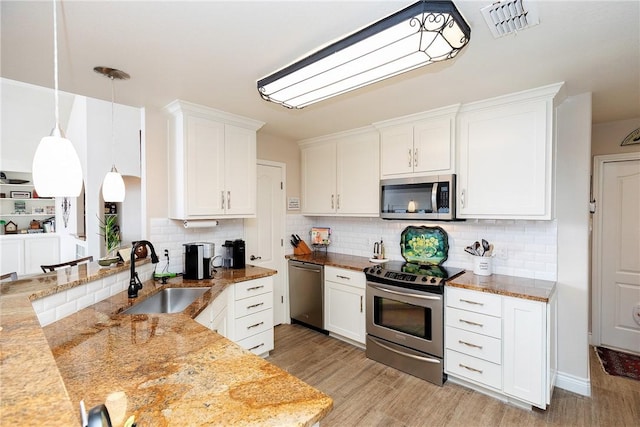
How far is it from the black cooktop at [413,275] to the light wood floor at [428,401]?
84 centimetres

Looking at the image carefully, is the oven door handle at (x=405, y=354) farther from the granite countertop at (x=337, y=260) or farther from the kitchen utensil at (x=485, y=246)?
the kitchen utensil at (x=485, y=246)

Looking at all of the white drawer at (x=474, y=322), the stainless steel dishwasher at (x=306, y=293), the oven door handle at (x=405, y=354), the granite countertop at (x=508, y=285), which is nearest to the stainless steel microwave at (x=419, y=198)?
the granite countertop at (x=508, y=285)

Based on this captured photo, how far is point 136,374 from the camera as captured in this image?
1103 mm

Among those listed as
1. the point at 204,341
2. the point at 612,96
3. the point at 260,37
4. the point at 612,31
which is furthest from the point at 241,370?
the point at 612,96

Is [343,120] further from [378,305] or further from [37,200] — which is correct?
[37,200]

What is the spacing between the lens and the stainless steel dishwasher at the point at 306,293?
11.8ft

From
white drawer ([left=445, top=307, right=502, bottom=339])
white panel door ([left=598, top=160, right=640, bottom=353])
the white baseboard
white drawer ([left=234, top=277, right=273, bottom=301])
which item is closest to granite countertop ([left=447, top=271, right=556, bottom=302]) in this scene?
white drawer ([left=445, top=307, right=502, bottom=339])

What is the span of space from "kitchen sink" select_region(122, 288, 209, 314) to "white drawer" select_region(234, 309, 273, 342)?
466 millimetres

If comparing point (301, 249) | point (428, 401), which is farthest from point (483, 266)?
point (301, 249)

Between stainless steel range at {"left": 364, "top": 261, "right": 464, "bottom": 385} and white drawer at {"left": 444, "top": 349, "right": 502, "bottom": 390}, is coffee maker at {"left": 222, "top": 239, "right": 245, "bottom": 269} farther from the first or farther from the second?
white drawer at {"left": 444, "top": 349, "right": 502, "bottom": 390}

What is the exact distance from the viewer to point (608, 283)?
10.7ft

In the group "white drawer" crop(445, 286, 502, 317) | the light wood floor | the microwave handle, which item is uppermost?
the microwave handle

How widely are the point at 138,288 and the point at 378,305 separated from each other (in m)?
2.10

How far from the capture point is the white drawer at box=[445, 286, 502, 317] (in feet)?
7.70
